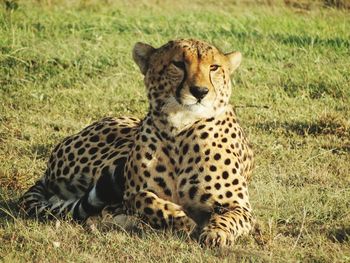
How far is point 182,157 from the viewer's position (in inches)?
161

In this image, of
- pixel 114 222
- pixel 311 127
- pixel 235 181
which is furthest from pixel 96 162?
pixel 311 127

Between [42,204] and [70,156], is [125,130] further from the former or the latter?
[42,204]

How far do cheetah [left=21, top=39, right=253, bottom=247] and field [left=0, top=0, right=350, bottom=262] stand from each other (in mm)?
140

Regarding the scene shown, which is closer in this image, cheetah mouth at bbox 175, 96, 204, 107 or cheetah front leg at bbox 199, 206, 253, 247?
cheetah front leg at bbox 199, 206, 253, 247

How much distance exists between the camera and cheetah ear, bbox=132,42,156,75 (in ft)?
13.8

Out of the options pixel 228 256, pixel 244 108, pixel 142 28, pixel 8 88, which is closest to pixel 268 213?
pixel 228 256

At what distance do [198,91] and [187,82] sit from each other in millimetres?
84

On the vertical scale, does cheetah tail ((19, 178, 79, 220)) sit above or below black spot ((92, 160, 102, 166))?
below

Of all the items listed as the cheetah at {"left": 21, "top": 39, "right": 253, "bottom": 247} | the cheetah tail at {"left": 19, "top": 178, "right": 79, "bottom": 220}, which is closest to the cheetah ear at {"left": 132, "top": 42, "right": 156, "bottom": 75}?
the cheetah at {"left": 21, "top": 39, "right": 253, "bottom": 247}

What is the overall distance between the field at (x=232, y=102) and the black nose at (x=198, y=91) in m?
0.61

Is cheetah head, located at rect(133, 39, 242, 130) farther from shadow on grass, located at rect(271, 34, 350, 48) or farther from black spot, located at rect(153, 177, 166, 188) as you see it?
shadow on grass, located at rect(271, 34, 350, 48)

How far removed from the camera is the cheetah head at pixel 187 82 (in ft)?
12.8

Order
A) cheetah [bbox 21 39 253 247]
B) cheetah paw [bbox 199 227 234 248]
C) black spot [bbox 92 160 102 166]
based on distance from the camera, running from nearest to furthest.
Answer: cheetah paw [bbox 199 227 234 248] < cheetah [bbox 21 39 253 247] < black spot [bbox 92 160 102 166]

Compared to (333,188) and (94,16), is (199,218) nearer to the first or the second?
(333,188)
